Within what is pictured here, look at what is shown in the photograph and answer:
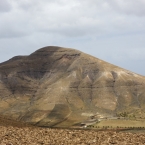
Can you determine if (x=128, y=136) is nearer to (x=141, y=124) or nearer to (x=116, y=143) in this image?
(x=116, y=143)

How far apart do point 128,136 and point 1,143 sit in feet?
23.7

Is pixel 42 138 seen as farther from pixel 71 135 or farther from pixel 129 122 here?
pixel 129 122

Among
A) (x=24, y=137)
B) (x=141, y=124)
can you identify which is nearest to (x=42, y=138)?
(x=24, y=137)

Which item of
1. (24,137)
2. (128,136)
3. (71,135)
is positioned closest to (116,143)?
(128,136)

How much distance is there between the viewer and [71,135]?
20797 millimetres

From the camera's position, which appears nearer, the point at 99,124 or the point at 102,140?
the point at 102,140

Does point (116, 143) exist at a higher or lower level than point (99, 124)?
higher

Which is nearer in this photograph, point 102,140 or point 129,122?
point 102,140

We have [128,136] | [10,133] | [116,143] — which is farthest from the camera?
[10,133]

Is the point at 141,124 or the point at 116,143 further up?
the point at 116,143

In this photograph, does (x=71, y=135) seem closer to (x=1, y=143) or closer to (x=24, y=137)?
(x=24, y=137)

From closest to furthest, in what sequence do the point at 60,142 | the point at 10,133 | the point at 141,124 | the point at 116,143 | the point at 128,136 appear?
1. the point at 116,143
2. the point at 60,142
3. the point at 128,136
4. the point at 10,133
5. the point at 141,124

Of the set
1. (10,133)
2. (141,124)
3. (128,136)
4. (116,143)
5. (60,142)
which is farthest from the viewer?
(141,124)

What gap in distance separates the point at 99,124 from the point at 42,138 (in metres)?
169
